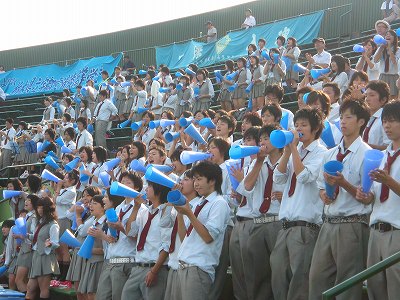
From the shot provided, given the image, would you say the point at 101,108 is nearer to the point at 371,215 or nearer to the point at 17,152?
the point at 17,152

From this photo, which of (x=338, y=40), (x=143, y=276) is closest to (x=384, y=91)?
(x=143, y=276)

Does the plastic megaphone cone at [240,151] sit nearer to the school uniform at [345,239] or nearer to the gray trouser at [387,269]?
the school uniform at [345,239]

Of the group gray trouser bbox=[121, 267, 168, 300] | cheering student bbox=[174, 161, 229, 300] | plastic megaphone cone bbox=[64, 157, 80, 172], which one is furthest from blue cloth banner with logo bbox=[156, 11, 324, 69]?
cheering student bbox=[174, 161, 229, 300]

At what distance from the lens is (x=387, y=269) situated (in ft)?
15.6

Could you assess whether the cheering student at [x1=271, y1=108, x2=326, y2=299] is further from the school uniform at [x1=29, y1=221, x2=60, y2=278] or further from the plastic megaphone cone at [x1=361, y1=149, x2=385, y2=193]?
the school uniform at [x1=29, y1=221, x2=60, y2=278]

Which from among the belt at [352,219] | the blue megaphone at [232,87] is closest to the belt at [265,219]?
the belt at [352,219]

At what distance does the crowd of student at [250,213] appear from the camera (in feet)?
17.0

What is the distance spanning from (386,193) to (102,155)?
6674mm

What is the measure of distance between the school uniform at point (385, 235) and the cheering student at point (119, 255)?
3101 mm

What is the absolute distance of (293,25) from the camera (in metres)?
18.8

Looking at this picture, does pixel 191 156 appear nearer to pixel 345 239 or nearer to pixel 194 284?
pixel 194 284

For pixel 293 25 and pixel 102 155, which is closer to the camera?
pixel 102 155

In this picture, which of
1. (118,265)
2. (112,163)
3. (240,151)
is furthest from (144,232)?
(112,163)

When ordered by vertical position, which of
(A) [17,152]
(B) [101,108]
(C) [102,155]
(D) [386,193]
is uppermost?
(D) [386,193]
